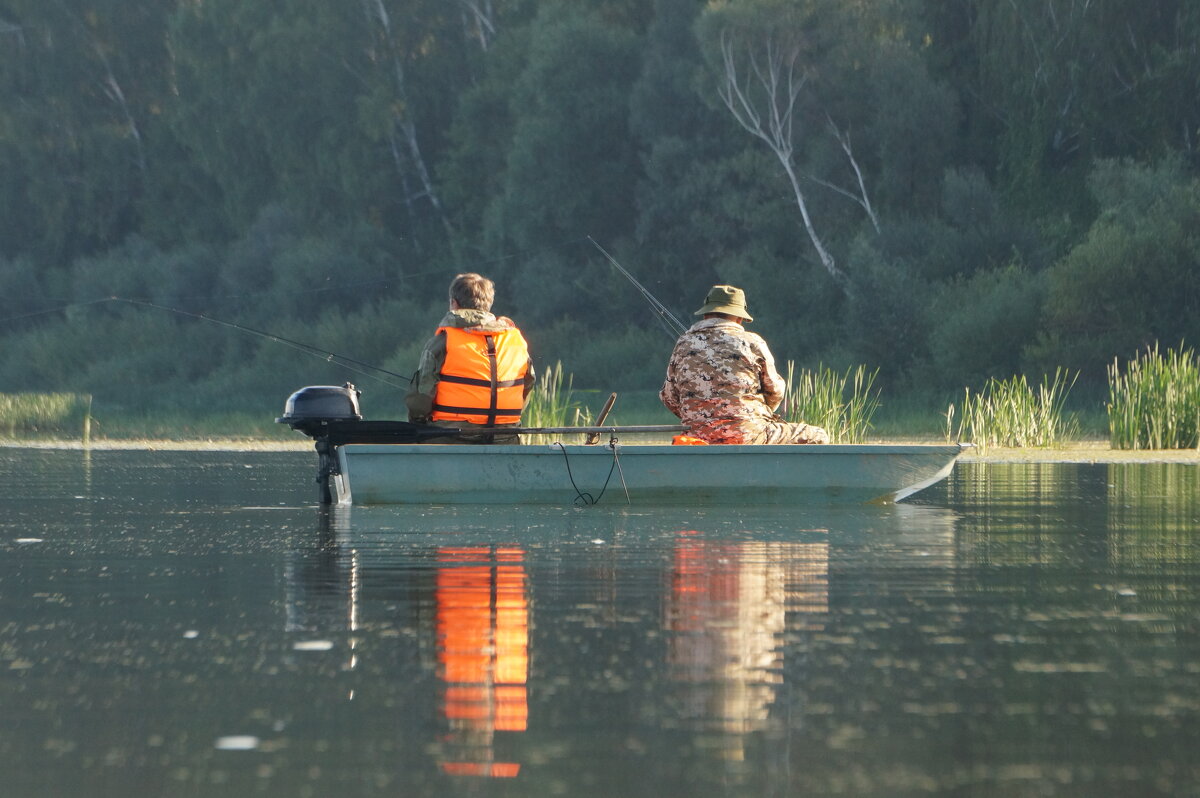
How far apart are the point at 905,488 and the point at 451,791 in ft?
26.8

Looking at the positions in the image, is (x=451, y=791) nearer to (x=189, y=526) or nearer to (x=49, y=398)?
(x=189, y=526)

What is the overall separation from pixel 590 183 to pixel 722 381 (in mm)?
30762

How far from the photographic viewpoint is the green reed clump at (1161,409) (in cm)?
1980

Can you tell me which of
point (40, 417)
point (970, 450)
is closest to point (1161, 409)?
point (970, 450)

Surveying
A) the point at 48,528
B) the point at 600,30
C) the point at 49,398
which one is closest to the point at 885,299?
the point at 600,30

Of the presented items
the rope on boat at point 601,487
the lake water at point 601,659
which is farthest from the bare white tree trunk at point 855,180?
the lake water at point 601,659

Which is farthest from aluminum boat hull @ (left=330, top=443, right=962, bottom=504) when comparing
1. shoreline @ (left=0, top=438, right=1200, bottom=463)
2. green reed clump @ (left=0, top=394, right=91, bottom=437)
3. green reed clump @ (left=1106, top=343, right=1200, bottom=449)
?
green reed clump @ (left=0, top=394, right=91, bottom=437)

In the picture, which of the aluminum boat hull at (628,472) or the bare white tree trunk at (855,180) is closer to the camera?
the aluminum boat hull at (628,472)

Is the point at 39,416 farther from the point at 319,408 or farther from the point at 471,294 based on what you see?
the point at 471,294

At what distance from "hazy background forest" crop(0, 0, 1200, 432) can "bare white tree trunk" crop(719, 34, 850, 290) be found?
10cm

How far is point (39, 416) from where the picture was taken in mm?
27875

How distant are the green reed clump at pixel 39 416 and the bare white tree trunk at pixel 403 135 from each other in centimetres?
1792

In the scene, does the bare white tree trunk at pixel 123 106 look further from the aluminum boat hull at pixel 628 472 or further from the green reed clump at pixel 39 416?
the aluminum boat hull at pixel 628 472

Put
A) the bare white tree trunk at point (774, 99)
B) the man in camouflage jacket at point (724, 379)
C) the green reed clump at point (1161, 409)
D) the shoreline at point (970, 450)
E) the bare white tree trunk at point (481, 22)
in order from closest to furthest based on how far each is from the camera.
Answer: the man in camouflage jacket at point (724, 379) < the shoreline at point (970, 450) < the green reed clump at point (1161, 409) < the bare white tree trunk at point (774, 99) < the bare white tree trunk at point (481, 22)
